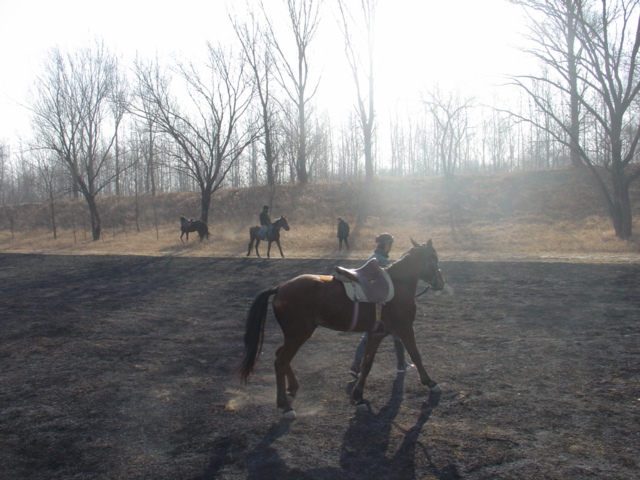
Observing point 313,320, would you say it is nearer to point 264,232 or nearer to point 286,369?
point 286,369

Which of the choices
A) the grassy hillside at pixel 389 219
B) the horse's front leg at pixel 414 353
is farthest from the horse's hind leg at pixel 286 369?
the grassy hillside at pixel 389 219

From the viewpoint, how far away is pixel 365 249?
2233cm

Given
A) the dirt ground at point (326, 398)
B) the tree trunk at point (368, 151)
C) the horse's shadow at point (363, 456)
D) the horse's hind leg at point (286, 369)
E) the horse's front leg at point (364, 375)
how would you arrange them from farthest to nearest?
the tree trunk at point (368, 151)
the horse's front leg at point (364, 375)
the horse's hind leg at point (286, 369)
the dirt ground at point (326, 398)
the horse's shadow at point (363, 456)

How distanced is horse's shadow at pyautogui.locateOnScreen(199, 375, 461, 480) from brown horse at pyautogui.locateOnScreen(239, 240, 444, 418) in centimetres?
32

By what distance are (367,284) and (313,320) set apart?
702 millimetres

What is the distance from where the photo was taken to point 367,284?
538 centimetres

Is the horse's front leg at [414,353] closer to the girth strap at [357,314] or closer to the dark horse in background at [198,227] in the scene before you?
the girth strap at [357,314]

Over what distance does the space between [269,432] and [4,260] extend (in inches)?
783

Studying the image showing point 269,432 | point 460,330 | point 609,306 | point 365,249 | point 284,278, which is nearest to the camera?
point 269,432

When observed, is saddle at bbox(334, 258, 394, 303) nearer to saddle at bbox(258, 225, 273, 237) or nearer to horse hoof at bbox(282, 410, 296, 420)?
horse hoof at bbox(282, 410, 296, 420)

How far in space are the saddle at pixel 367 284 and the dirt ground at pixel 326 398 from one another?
1.17 m

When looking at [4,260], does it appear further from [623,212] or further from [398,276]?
[623,212]

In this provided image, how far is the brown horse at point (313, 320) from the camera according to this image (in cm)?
523

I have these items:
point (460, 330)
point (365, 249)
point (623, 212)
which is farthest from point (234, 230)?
point (460, 330)
